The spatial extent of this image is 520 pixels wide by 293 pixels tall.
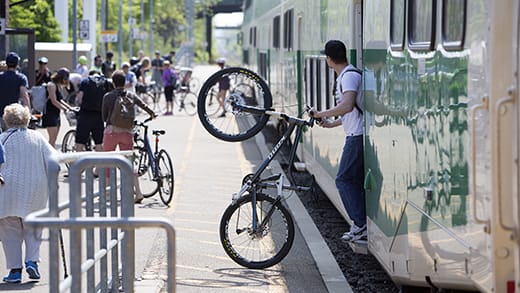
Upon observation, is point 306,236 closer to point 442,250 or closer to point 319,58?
point 319,58

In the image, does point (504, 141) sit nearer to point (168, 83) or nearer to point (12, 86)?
point (12, 86)

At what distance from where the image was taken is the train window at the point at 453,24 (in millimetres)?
5855

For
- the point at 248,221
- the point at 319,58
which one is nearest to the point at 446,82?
the point at 248,221

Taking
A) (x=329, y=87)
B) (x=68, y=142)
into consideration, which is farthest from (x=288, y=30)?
(x=329, y=87)

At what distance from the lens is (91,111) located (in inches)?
687

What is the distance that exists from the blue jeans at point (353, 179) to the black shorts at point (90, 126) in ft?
26.1

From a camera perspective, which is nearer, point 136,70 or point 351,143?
point 351,143

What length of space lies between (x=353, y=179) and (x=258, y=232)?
0.99m

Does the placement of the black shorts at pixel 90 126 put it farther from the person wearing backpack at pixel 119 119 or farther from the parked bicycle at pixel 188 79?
the parked bicycle at pixel 188 79

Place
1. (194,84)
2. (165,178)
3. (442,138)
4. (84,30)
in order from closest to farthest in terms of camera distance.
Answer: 1. (442,138)
2. (165,178)
3. (84,30)
4. (194,84)

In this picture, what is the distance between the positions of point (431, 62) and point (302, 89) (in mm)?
9988

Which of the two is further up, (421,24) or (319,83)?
(421,24)

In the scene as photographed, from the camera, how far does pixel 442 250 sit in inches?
249

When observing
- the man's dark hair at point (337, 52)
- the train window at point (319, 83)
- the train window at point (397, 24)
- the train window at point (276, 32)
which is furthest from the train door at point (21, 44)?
the train window at point (397, 24)
